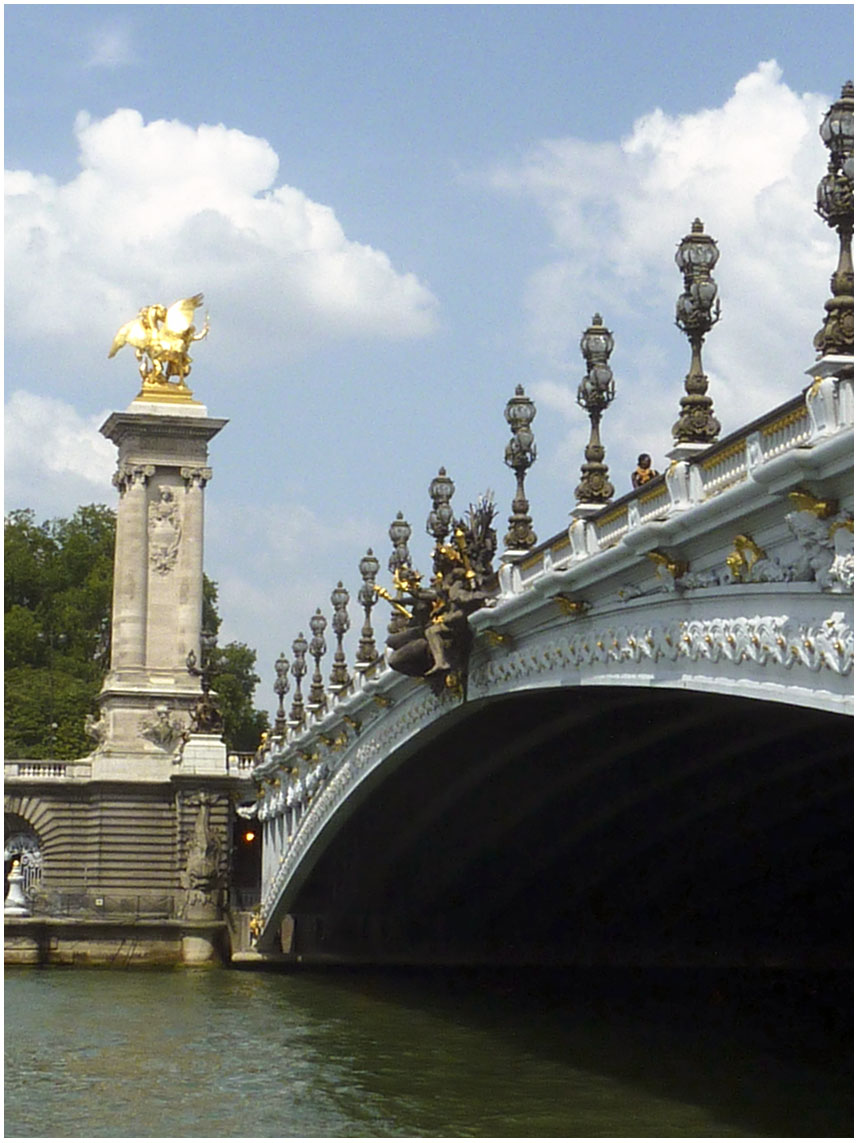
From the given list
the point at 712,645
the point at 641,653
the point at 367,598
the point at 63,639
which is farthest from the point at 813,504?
the point at 63,639

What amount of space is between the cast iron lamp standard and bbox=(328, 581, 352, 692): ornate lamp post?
217 cm

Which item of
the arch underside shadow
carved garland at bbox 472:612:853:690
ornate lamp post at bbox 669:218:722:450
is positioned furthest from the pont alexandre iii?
ornate lamp post at bbox 669:218:722:450

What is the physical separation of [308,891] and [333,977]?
2843 mm

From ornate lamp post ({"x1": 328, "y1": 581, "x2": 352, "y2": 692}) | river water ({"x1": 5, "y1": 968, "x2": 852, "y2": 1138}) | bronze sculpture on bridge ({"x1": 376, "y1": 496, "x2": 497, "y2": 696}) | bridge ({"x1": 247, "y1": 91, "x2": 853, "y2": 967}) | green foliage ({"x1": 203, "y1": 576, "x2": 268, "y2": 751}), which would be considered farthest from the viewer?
green foliage ({"x1": 203, "y1": 576, "x2": 268, "y2": 751})

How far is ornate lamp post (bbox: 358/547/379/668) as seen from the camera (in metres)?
42.7

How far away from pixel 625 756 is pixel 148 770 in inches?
1118

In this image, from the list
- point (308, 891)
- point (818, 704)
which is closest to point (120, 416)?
point (308, 891)

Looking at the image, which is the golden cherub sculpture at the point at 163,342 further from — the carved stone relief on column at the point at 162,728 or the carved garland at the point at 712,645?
the carved garland at the point at 712,645

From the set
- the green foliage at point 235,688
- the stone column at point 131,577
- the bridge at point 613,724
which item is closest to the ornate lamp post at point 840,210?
the bridge at point 613,724

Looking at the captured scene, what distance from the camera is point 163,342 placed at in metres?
64.9

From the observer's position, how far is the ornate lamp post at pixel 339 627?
4597 centimetres

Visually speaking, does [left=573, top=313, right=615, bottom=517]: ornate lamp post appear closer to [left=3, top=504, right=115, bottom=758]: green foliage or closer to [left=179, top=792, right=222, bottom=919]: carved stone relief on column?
[left=179, top=792, right=222, bottom=919]: carved stone relief on column

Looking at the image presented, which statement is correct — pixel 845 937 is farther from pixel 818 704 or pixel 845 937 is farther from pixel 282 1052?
pixel 818 704

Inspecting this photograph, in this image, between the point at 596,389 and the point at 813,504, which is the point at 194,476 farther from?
the point at 813,504
